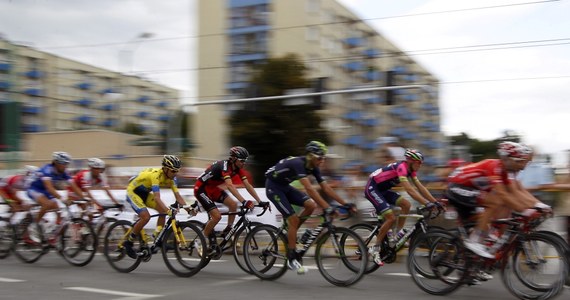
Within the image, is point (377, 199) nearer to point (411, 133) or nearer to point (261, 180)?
point (261, 180)

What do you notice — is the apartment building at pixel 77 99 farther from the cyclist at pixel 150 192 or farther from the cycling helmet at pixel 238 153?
the cycling helmet at pixel 238 153

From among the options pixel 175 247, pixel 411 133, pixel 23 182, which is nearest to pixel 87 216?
pixel 23 182

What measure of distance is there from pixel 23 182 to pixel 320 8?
3944cm

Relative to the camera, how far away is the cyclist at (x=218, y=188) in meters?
9.78

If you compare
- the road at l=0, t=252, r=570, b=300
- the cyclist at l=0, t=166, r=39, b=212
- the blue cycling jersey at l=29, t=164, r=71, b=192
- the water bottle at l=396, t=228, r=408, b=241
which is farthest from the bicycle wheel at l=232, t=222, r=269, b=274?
the cyclist at l=0, t=166, r=39, b=212

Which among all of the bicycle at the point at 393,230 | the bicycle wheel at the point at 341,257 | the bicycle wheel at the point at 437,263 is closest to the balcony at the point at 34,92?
the bicycle at the point at 393,230

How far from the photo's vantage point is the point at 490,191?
7.85 m

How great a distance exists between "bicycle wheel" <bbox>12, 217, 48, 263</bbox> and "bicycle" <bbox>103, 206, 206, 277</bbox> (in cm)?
187

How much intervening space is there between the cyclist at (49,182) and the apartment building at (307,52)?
1251 inches

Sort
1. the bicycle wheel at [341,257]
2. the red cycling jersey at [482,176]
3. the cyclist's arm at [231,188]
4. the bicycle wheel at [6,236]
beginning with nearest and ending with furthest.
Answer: the red cycling jersey at [482,176], the bicycle wheel at [341,257], the cyclist's arm at [231,188], the bicycle wheel at [6,236]

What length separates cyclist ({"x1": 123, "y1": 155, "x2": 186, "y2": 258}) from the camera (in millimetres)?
9859

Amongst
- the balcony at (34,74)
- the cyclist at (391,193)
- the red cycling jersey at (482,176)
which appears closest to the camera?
the red cycling jersey at (482,176)

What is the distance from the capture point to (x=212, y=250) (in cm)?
959

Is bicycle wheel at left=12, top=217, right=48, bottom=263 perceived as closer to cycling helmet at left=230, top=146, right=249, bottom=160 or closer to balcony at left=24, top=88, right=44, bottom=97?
cycling helmet at left=230, top=146, right=249, bottom=160
